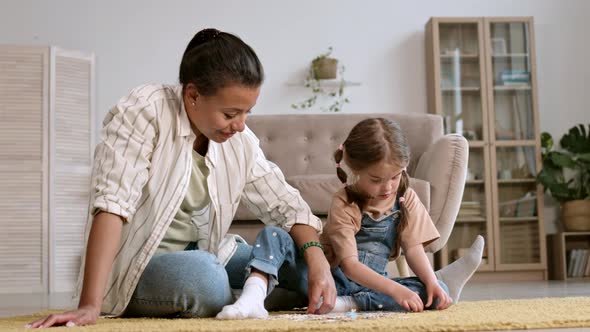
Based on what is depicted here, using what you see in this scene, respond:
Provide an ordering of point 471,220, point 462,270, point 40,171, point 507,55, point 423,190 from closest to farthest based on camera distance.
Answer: point 462,270
point 423,190
point 40,171
point 471,220
point 507,55

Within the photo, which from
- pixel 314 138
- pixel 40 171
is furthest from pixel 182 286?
pixel 40 171

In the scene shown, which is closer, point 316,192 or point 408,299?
point 408,299

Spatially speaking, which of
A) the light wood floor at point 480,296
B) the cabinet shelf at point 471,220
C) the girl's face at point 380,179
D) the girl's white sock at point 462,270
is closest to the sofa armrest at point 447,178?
the light wood floor at point 480,296

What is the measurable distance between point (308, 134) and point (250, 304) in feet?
8.93

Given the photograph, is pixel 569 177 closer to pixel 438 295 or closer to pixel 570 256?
pixel 570 256

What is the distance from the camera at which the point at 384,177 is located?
2.00 m

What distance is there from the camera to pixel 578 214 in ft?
18.6

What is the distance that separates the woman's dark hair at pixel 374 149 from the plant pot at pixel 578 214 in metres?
3.93

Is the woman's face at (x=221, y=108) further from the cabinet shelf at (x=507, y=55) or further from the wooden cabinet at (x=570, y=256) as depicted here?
the cabinet shelf at (x=507, y=55)

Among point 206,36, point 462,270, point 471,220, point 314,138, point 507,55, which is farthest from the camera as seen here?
point 507,55

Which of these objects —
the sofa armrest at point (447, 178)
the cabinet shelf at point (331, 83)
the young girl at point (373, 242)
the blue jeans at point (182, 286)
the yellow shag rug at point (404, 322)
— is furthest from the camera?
the cabinet shelf at point (331, 83)

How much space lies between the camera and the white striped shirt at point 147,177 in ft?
5.59

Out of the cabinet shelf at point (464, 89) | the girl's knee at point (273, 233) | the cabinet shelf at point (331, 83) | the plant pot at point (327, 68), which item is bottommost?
the girl's knee at point (273, 233)

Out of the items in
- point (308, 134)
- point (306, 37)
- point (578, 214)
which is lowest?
point (578, 214)
